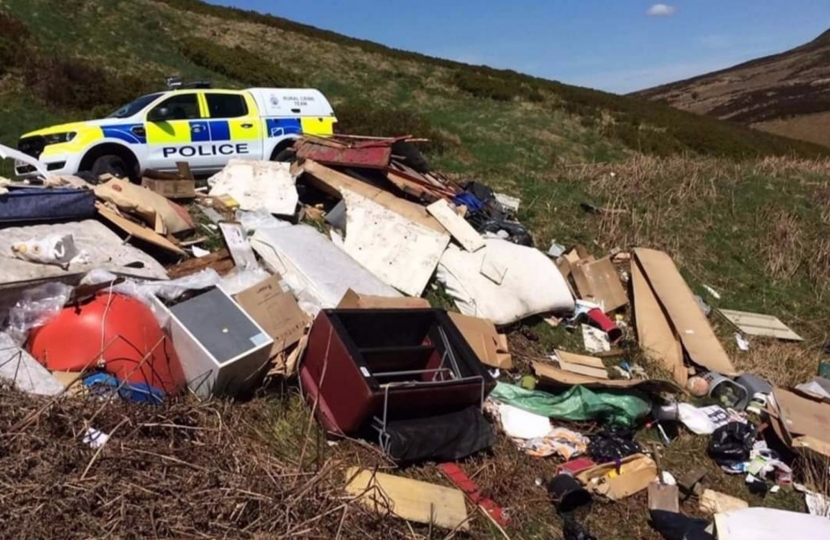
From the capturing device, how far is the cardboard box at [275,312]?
4.85 metres

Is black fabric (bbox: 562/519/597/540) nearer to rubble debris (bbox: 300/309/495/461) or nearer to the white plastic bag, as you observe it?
rubble debris (bbox: 300/309/495/461)

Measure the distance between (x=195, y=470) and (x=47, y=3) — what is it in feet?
62.1

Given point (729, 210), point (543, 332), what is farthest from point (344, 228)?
point (729, 210)

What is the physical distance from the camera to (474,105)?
69.9 ft

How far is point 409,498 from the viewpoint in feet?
12.1

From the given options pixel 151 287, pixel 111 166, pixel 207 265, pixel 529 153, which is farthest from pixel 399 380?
pixel 529 153

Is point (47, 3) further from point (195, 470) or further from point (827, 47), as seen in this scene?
point (827, 47)

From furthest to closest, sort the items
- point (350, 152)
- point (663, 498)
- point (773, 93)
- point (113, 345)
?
point (773, 93), point (350, 152), point (663, 498), point (113, 345)

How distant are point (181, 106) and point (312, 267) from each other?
15.8 feet

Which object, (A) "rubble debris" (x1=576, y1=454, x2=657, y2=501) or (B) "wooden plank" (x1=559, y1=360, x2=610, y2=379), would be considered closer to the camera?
(A) "rubble debris" (x1=576, y1=454, x2=657, y2=501)

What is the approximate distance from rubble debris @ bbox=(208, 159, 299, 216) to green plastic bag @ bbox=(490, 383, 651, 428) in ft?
10.9

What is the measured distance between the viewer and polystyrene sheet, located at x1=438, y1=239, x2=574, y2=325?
6.67 meters

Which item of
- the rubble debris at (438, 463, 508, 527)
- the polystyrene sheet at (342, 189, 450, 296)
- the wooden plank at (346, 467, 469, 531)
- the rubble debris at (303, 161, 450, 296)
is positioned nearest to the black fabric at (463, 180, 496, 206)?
the rubble debris at (303, 161, 450, 296)

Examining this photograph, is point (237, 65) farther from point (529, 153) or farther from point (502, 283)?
point (502, 283)
